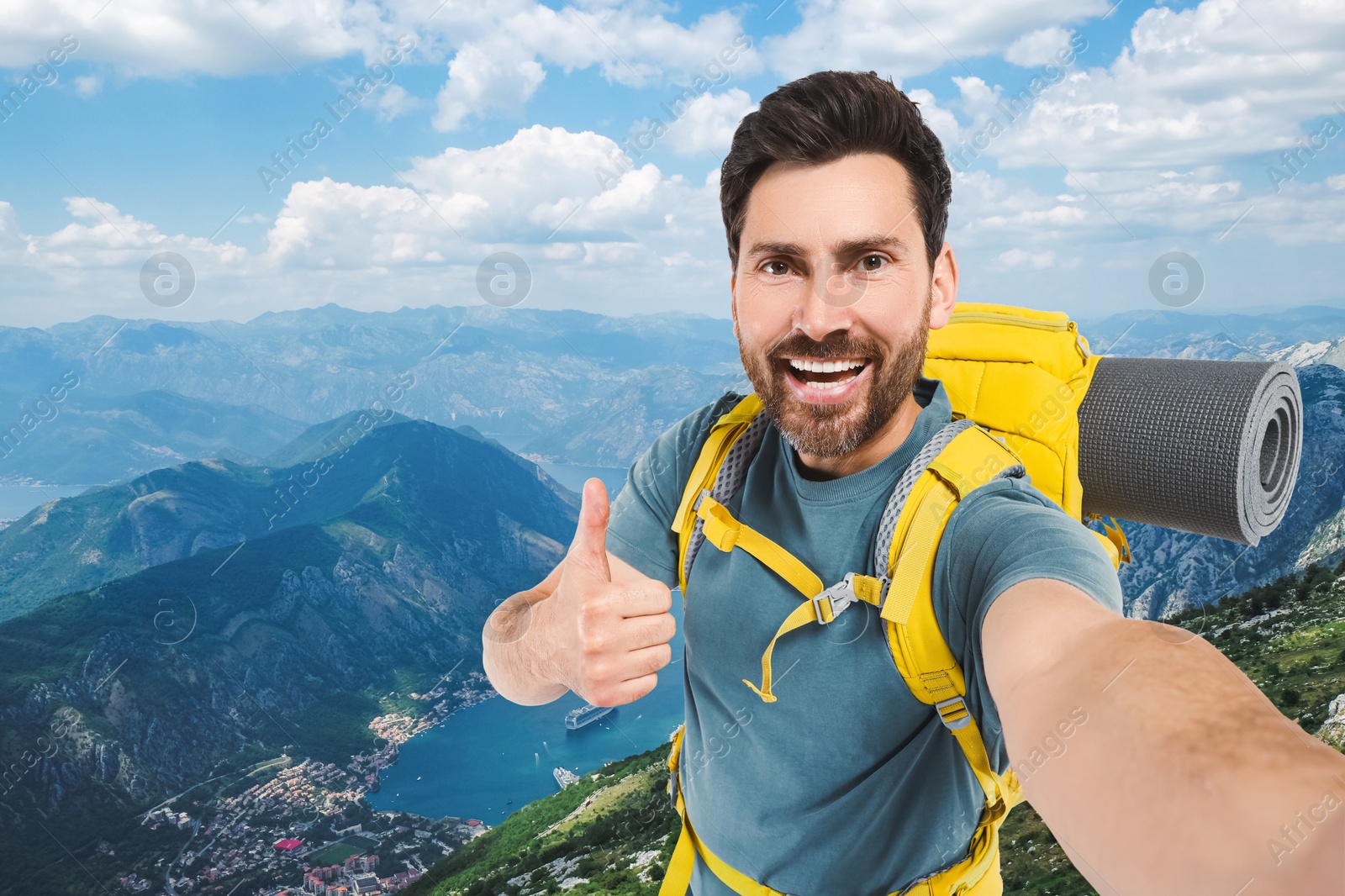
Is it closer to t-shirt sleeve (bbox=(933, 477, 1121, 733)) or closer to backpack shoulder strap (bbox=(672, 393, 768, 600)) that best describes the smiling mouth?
backpack shoulder strap (bbox=(672, 393, 768, 600))

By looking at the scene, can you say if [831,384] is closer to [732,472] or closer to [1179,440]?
[732,472]

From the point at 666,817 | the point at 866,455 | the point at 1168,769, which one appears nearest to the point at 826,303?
the point at 866,455

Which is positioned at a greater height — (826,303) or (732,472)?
(826,303)

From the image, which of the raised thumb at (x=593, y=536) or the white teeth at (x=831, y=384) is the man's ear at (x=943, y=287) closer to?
the white teeth at (x=831, y=384)

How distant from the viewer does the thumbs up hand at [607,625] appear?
7.09 ft

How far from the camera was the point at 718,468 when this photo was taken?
2.61 metres

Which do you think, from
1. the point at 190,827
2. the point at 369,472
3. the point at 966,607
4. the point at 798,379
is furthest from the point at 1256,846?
the point at 369,472

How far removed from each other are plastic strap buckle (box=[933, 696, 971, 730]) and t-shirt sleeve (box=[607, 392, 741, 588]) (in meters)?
1.16

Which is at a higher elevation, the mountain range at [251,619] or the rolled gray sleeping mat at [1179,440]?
the rolled gray sleeping mat at [1179,440]

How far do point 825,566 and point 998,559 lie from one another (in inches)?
23.8

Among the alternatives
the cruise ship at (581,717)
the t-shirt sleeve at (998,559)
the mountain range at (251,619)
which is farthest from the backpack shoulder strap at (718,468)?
the cruise ship at (581,717)

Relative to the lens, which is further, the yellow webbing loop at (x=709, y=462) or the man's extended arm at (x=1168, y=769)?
→ the yellow webbing loop at (x=709, y=462)

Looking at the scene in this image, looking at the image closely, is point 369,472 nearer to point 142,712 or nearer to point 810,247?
point 142,712

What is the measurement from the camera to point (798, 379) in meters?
2.41
